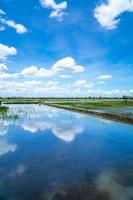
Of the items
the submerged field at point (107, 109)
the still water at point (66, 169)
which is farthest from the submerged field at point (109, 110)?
the still water at point (66, 169)

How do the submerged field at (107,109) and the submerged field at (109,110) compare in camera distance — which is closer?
the submerged field at (109,110)

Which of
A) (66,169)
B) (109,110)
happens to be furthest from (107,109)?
(66,169)

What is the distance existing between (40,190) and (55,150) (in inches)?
212

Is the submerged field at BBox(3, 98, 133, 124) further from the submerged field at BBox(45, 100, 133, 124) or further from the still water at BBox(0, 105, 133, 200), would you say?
the still water at BBox(0, 105, 133, 200)

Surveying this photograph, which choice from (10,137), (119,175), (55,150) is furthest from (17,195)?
(10,137)

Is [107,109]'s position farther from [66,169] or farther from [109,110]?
[66,169]

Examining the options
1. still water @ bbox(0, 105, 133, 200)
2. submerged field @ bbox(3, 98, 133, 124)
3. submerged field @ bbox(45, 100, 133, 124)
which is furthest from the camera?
submerged field @ bbox(3, 98, 133, 124)

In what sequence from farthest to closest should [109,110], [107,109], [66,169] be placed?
[107,109], [109,110], [66,169]

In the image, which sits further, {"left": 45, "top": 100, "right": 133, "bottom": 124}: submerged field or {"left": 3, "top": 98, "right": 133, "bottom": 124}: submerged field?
{"left": 3, "top": 98, "right": 133, "bottom": 124}: submerged field

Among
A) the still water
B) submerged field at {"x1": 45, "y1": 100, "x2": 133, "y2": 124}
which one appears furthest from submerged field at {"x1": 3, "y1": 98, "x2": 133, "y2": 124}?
the still water

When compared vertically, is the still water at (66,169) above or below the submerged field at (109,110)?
below

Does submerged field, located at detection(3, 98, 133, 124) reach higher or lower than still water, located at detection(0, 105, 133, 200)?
higher

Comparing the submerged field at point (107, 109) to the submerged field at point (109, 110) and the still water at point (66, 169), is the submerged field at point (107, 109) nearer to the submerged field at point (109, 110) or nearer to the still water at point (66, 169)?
the submerged field at point (109, 110)

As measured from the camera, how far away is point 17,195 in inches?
266
